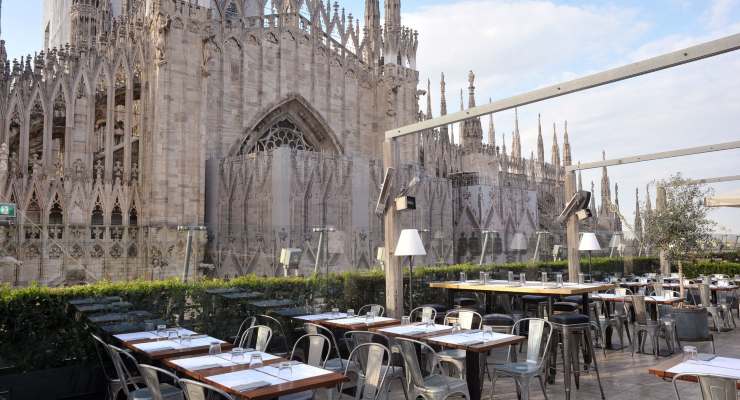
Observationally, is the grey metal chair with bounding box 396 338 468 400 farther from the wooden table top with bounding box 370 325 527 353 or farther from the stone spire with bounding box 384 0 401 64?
the stone spire with bounding box 384 0 401 64

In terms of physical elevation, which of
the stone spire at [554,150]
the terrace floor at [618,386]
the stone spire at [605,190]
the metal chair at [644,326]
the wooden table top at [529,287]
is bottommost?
the terrace floor at [618,386]

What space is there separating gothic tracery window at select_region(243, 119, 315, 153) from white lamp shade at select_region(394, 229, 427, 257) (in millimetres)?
12856

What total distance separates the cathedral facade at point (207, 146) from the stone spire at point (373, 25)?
73 mm

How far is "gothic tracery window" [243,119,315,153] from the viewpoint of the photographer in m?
20.3

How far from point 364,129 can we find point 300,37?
435 cm

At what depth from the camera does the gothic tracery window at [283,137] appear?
2031 centimetres

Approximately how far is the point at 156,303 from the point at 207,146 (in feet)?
36.9

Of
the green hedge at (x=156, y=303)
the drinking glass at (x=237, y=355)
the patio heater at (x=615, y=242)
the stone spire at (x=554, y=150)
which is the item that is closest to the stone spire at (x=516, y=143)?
the stone spire at (x=554, y=150)

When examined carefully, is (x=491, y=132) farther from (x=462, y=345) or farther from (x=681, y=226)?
(x=462, y=345)

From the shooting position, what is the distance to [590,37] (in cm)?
804

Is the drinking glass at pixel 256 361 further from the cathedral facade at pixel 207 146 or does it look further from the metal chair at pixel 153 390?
the cathedral facade at pixel 207 146

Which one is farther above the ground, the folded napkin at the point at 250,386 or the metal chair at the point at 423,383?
the folded napkin at the point at 250,386

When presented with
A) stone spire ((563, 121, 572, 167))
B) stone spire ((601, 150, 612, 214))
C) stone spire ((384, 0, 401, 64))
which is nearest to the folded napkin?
stone spire ((384, 0, 401, 64))

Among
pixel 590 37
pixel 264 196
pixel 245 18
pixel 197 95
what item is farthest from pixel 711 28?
pixel 245 18
